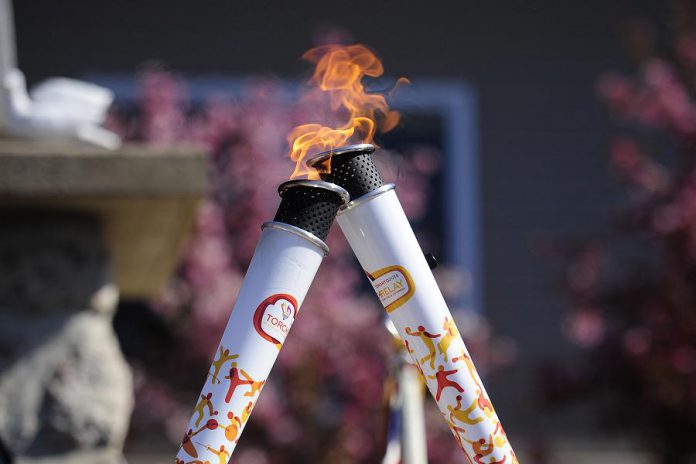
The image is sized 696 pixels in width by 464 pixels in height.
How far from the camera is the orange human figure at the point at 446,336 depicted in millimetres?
1838

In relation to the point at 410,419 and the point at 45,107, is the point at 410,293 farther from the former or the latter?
the point at 45,107

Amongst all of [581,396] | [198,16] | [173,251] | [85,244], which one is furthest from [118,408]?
[198,16]

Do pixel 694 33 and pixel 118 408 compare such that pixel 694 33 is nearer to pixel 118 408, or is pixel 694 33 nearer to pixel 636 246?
pixel 636 246

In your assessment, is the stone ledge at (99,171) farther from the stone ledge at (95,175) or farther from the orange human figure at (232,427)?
the orange human figure at (232,427)

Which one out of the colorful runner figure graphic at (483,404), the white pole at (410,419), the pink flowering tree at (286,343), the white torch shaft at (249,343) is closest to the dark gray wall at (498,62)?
the pink flowering tree at (286,343)

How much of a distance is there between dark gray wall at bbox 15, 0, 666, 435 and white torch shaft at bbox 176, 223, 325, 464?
21.5 ft

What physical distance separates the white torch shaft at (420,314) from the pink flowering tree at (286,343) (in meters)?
3.73

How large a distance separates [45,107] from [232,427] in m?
1.90

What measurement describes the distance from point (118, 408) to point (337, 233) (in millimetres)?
2620

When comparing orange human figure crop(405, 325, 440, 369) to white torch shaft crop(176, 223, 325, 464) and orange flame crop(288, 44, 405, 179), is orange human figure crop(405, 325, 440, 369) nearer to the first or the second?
white torch shaft crop(176, 223, 325, 464)

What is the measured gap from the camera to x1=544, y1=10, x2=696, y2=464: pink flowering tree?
595 centimetres

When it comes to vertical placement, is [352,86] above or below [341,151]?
above

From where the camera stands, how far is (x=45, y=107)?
3371 millimetres

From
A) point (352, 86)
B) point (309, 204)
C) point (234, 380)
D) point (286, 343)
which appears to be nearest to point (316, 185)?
point (309, 204)
